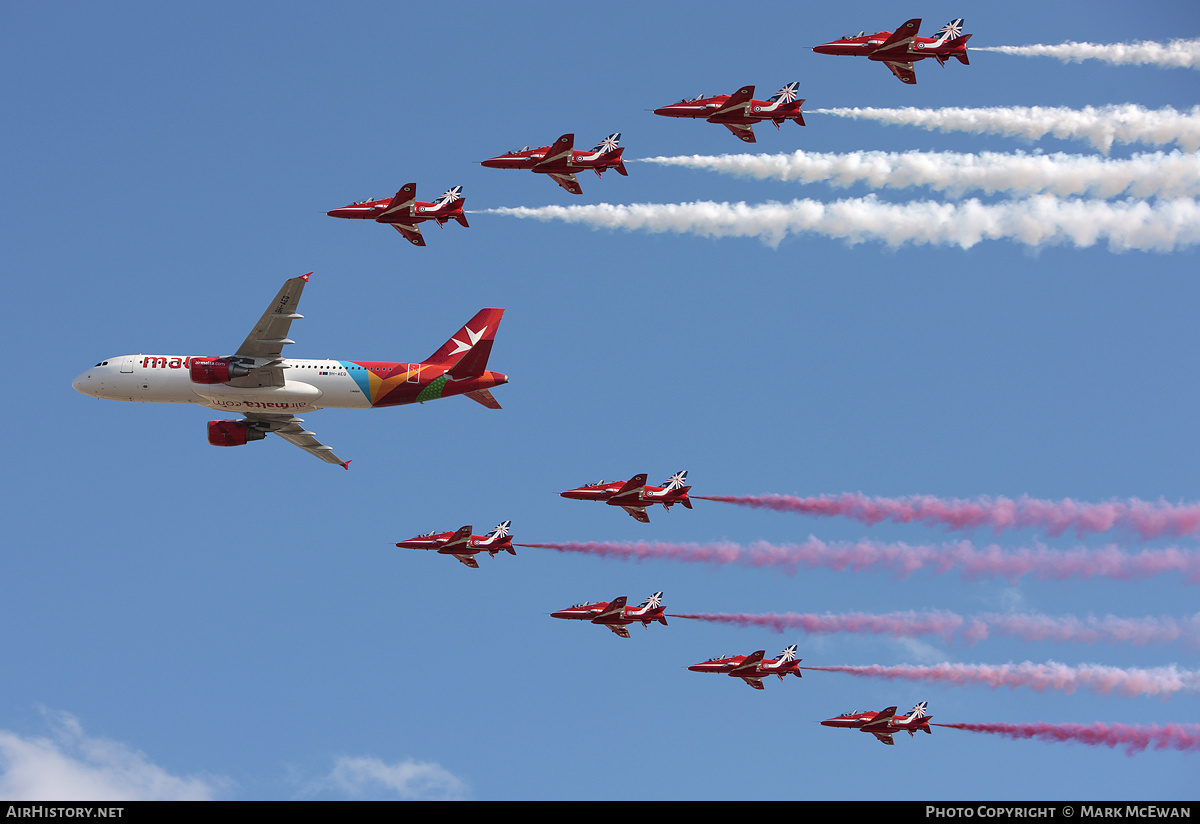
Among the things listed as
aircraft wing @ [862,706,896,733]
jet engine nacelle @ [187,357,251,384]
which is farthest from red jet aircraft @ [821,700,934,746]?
jet engine nacelle @ [187,357,251,384]

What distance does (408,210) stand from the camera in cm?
8181

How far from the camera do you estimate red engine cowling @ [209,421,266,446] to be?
8100cm

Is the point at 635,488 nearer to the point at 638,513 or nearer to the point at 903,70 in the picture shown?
the point at 638,513

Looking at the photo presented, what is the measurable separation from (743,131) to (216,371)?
32345 mm

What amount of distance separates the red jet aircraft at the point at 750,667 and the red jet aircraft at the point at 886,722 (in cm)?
512

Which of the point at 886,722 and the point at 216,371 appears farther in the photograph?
the point at 886,722

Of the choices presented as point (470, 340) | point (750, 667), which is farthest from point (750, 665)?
point (470, 340)

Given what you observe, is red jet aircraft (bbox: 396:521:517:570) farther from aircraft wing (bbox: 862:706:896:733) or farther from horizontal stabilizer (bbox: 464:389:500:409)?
aircraft wing (bbox: 862:706:896:733)

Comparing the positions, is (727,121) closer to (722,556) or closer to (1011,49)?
(1011,49)

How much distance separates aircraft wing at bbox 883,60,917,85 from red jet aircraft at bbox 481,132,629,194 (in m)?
15.9
